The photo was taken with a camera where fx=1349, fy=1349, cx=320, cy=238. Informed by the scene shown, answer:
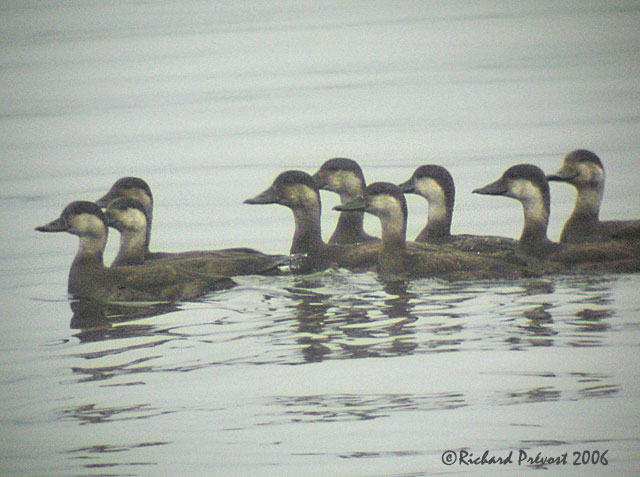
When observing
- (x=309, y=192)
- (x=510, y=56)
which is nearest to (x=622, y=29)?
(x=510, y=56)

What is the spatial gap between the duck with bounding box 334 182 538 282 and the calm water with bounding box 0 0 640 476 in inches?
4.2

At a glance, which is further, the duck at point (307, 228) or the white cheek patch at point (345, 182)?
the white cheek patch at point (345, 182)

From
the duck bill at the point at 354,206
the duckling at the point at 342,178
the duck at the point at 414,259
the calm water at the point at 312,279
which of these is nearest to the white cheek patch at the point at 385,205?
the duck at the point at 414,259

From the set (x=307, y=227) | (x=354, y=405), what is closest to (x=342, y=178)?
(x=307, y=227)

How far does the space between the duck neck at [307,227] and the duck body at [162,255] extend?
0.44 meters

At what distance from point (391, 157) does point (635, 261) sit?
725 centimetres

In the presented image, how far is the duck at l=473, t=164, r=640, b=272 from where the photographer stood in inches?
387

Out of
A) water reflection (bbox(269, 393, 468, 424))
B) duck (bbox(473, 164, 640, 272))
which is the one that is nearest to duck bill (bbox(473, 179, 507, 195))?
duck (bbox(473, 164, 640, 272))

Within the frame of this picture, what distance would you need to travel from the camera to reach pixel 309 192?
435 inches

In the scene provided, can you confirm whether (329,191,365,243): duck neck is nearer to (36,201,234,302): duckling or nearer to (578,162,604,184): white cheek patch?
(36,201,234,302): duckling

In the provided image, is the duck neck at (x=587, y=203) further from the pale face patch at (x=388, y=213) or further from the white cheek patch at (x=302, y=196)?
the white cheek patch at (x=302, y=196)

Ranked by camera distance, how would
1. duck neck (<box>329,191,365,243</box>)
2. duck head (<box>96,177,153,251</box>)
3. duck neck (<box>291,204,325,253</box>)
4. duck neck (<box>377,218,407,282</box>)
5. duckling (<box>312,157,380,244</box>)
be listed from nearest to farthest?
duck neck (<box>377,218,407,282</box>) → duck neck (<box>291,204,325,253</box>) → duck head (<box>96,177,153,251</box>) → duck neck (<box>329,191,365,243</box>) → duckling (<box>312,157,380,244</box>)

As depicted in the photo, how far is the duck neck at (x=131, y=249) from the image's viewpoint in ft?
34.6

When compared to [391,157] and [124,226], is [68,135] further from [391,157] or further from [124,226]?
[124,226]
